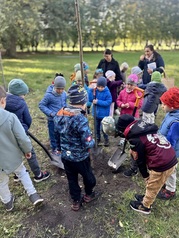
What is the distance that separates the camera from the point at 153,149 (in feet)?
8.46

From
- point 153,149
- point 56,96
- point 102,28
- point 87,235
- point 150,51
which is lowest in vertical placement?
point 87,235

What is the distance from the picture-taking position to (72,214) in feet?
9.53

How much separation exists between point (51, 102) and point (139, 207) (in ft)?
6.73

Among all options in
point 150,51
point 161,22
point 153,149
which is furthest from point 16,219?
point 161,22

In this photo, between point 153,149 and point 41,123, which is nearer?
point 153,149

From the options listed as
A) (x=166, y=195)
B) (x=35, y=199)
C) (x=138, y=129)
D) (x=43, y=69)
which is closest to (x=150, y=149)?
(x=138, y=129)

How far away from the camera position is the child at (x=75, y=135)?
2.51 metres

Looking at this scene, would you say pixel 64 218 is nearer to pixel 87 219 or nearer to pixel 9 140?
pixel 87 219

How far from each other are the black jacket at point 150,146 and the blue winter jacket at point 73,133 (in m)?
0.45

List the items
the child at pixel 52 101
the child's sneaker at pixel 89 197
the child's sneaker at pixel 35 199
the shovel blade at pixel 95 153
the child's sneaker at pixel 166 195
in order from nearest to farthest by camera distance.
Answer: the child's sneaker at pixel 35 199
the child's sneaker at pixel 89 197
the child's sneaker at pixel 166 195
the child at pixel 52 101
the shovel blade at pixel 95 153

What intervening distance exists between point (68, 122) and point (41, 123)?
3400 millimetres

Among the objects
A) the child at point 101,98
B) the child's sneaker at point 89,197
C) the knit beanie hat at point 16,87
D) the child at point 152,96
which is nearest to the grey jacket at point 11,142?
the knit beanie hat at point 16,87

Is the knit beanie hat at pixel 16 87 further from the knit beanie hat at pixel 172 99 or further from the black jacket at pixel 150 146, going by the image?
the knit beanie hat at pixel 172 99

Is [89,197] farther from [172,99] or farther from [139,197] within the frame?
[172,99]
